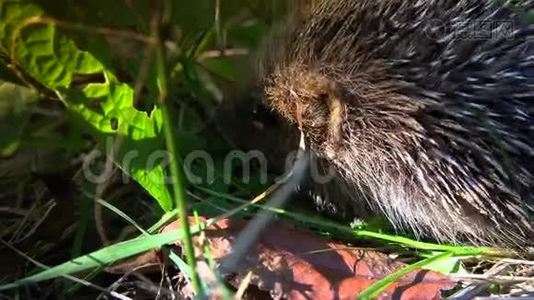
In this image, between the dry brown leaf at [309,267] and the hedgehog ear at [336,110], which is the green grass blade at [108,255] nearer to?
the dry brown leaf at [309,267]

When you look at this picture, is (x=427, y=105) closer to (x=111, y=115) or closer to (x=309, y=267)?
(x=309, y=267)

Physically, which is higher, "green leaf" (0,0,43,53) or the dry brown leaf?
"green leaf" (0,0,43,53)


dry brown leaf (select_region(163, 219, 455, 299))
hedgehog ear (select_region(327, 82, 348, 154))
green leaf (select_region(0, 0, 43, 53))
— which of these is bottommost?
dry brown leaf (select_region(163, 219, 455, 299))

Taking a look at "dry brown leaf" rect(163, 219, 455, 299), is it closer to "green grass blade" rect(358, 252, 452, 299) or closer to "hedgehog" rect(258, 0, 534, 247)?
"green grass blade" rect(358, 252, 452, 299)

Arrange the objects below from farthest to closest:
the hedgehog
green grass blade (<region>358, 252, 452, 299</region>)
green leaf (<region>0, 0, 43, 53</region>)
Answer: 1. the hedgehog
2. green leaf (<region>0, 0, 43, 53</region>)
3. green grass blade (<region>358, 252, 452, 299</region>)

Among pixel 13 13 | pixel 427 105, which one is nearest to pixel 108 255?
pixel 13 13

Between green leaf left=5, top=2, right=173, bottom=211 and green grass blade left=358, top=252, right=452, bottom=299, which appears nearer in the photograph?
green grass blade left=358, top=252, right=452, bottom=299

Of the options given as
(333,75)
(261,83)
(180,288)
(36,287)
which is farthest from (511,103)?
(36,287)

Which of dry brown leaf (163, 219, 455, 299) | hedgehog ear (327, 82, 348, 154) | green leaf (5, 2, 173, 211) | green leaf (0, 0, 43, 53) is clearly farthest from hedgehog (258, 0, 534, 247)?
green leaf (0, 0, 43, 53)

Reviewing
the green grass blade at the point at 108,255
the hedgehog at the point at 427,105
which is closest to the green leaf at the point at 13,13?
the green grass blade at the point at 108,255

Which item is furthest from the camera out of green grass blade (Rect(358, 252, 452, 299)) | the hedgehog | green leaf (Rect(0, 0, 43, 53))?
the hedgehog
